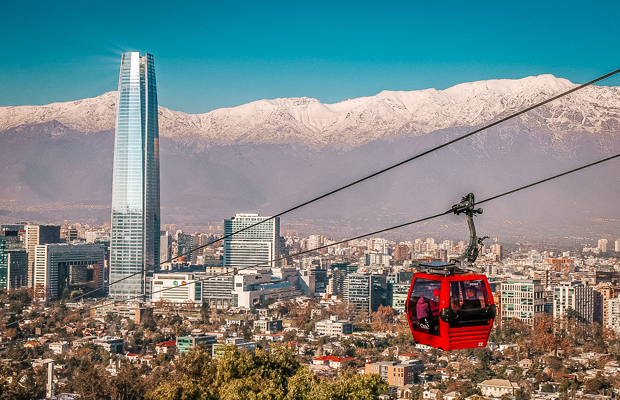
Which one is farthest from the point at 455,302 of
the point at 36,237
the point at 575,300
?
the point at 36,237

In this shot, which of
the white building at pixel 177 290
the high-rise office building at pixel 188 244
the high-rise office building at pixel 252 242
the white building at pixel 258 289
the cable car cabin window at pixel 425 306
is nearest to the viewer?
the cable car cabin window at pixel 425 306

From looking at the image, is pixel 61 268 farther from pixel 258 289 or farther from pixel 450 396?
pixel 450 396

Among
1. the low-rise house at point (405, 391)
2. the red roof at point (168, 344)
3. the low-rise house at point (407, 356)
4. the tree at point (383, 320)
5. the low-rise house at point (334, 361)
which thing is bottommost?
the low-rise house at point (405, 391)

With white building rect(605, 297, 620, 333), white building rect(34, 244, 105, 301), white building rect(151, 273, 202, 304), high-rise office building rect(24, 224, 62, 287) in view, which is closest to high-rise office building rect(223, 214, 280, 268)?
white building rect(151, 273, 202, 304)

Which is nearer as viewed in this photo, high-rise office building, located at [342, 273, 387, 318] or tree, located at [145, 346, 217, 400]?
tree, located at [145, 346, 217, 400]

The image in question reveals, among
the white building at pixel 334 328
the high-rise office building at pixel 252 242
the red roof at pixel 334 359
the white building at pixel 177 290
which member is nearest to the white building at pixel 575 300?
the white building at pixel 334 328

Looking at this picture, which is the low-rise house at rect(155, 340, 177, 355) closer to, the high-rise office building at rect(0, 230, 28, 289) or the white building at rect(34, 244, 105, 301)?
the white building at rect(34, 244, 105, 301)

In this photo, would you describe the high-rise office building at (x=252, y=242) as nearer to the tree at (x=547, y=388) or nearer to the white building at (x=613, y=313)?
the white building at (x=613, y=313)
